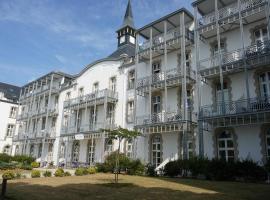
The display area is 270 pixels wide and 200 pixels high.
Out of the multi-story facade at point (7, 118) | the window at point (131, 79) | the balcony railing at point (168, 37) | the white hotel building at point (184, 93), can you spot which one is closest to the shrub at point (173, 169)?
the white hotel building at point (184, 93)

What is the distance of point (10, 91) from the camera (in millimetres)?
42156

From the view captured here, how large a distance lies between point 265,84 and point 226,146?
13.4ft

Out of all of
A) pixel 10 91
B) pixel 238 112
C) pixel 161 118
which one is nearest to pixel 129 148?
pixel 161 118

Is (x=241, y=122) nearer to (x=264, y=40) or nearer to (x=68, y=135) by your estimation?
(x=264, y=40)

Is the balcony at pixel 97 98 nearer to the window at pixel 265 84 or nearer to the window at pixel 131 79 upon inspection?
the window at pixel 131 79

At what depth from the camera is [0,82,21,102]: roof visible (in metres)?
39.7

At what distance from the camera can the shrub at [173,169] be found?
15.4 meters

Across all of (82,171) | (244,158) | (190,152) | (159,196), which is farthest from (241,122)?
(82,171)

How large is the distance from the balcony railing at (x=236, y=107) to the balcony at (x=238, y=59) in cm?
192

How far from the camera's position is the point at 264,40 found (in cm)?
1529

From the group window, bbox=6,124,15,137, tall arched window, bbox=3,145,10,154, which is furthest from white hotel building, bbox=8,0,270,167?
window, bbox=6,124,15,137

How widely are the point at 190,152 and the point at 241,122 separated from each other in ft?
13.2

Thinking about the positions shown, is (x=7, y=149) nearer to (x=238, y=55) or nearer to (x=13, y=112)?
(x=13, y=112)

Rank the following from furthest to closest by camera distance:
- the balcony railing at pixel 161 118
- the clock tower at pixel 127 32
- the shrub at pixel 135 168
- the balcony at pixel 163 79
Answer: the clock tower at pixel 127 32, the balcony at pixel 163 79, the balcony railing at pixel 161 118, the shrub at pixel 135 168
